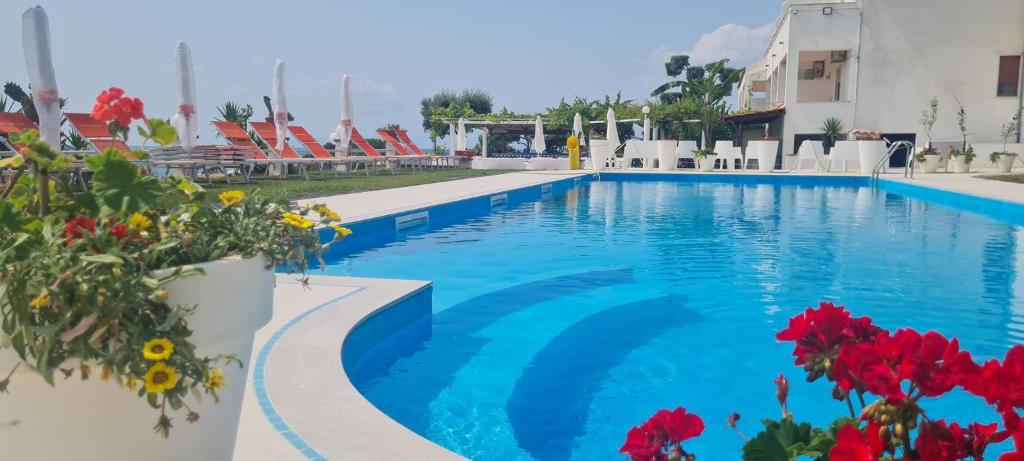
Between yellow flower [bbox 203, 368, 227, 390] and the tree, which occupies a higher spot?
the tree

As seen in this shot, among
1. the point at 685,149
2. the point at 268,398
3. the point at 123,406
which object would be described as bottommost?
the point at 268,398

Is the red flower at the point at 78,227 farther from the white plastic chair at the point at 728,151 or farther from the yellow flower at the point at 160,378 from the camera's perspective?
the white plastic chair at the point at 728,151

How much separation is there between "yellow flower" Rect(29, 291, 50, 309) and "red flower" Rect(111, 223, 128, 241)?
170 mm

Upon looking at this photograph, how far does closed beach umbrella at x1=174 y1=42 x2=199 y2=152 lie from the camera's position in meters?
11.2

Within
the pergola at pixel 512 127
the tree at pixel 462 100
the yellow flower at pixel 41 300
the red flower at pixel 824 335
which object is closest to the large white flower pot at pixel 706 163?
the pergola at pixel 512 127

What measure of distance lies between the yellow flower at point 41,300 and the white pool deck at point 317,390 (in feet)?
1.59

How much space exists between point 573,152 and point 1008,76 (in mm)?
13166

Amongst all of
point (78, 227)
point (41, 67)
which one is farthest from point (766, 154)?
point (78, 227)

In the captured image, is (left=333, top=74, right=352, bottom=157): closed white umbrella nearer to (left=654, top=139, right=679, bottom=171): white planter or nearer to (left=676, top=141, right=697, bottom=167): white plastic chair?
(left=654, top=139, right=679, bottom=171): white planter

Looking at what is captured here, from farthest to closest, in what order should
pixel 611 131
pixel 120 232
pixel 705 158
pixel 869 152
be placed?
pixel 611 131 < pixel 705 158 < pixel 869 152 < pixel 120 232

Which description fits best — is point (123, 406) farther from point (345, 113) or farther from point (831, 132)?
point (831, 132)

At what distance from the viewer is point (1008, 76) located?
783 inches

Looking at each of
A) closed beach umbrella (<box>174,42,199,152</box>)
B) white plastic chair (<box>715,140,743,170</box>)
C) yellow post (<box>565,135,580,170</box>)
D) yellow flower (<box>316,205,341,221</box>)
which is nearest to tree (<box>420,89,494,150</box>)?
yellow post (<box>565,135,580,170</box>)

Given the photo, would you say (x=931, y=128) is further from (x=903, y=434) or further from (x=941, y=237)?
(x=903, y=434)
